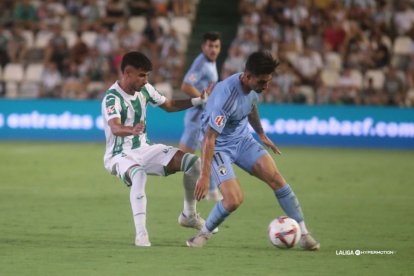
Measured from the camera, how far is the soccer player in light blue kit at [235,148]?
28.9ft

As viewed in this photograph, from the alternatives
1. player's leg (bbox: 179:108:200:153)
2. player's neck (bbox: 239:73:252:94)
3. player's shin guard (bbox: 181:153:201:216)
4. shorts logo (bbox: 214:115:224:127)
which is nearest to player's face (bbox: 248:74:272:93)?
player's neck (bbox: 239:73:252:94)

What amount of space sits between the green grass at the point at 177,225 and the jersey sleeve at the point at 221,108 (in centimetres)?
115

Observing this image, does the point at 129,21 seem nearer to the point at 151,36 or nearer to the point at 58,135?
the point at 151,36

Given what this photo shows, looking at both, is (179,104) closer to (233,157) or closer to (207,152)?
(233,157)

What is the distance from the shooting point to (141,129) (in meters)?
8.68

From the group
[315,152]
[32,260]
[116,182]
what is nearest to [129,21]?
[315,152]

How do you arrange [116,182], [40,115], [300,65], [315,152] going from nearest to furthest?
[116,182], [315,152], [40,115], [300,65]

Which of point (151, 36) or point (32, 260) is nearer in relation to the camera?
point (32, 260)

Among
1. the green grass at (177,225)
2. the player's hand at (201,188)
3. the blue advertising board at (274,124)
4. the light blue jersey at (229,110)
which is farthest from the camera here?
the blue advertising board at (274,124)

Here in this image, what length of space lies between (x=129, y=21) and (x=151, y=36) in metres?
1.10

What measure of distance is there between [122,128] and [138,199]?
29.1 inches

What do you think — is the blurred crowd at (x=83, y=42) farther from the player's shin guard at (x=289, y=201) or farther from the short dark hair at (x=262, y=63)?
the short dark hair at (x=262, y=63)

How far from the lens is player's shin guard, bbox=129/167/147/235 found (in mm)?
9156

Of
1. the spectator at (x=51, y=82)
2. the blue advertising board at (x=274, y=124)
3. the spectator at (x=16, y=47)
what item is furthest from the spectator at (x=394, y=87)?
the spectator at (x=16, y=47)
